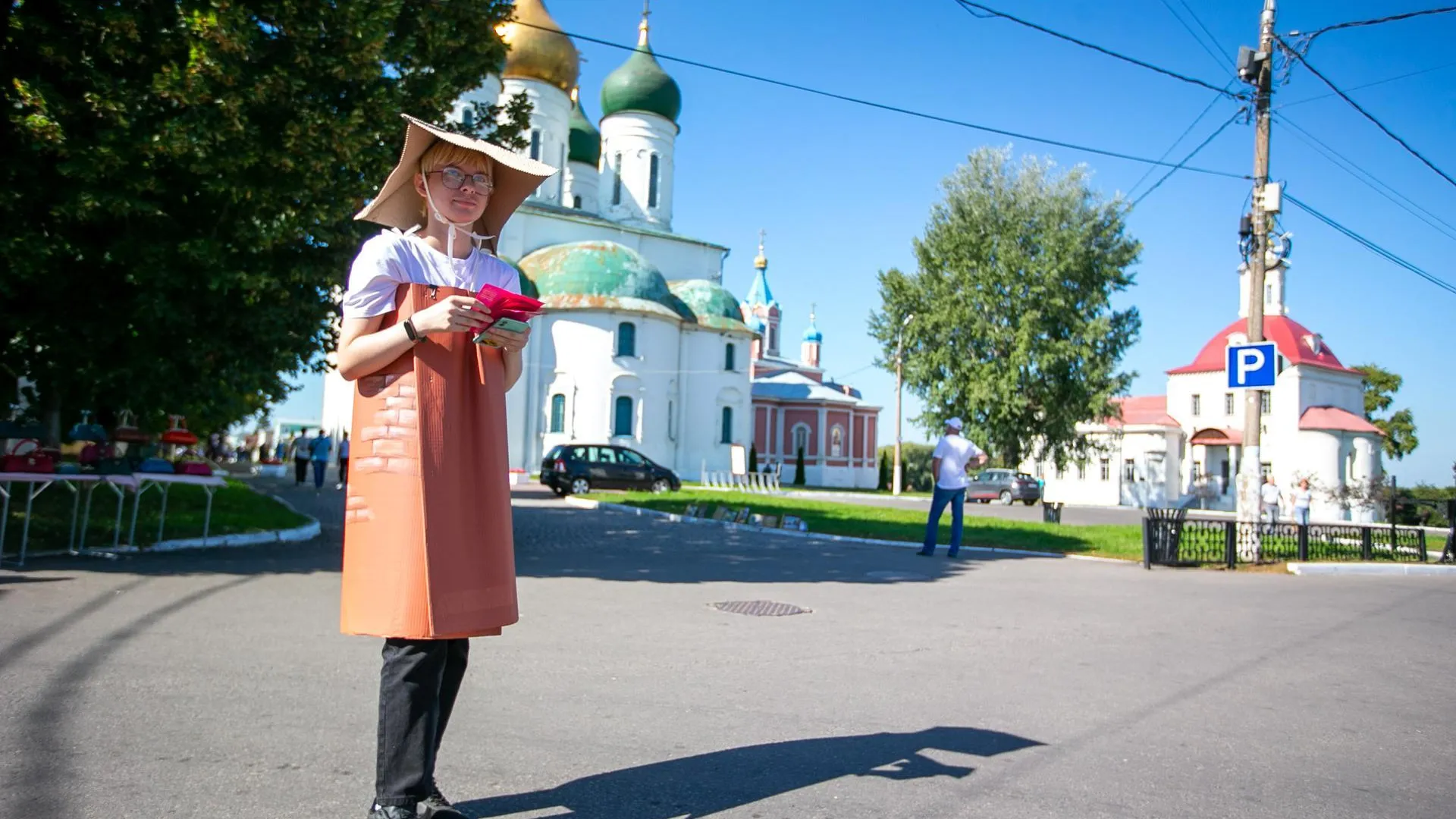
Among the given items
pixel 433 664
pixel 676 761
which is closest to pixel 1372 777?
pixel 676 761

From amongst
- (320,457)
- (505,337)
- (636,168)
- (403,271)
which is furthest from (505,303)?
(636,168)

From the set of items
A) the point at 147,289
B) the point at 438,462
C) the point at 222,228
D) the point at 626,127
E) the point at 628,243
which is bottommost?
the point at 438,462

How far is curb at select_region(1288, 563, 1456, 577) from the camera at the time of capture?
1357 centimetres

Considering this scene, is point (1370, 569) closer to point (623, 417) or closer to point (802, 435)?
point (623, 417)

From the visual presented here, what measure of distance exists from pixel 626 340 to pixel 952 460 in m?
33.5

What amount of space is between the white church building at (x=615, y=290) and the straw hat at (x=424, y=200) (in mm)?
38949

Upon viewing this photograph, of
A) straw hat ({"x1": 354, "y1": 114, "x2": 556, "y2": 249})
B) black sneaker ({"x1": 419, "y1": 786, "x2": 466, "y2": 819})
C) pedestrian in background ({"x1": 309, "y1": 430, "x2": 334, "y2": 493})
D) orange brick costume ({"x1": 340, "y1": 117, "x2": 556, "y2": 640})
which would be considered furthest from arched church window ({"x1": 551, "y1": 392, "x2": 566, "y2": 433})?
black sneaker ({"x1": 419, "y1": 786, "x2": 466, "y2": 819})

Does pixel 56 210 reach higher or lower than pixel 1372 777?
higher

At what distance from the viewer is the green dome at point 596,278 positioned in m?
45.2

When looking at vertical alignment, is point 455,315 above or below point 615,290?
below

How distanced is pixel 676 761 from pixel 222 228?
8769 mm

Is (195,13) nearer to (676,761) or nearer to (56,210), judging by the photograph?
(56,210)

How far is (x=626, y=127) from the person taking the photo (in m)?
52.4

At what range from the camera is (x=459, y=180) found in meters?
3.33
